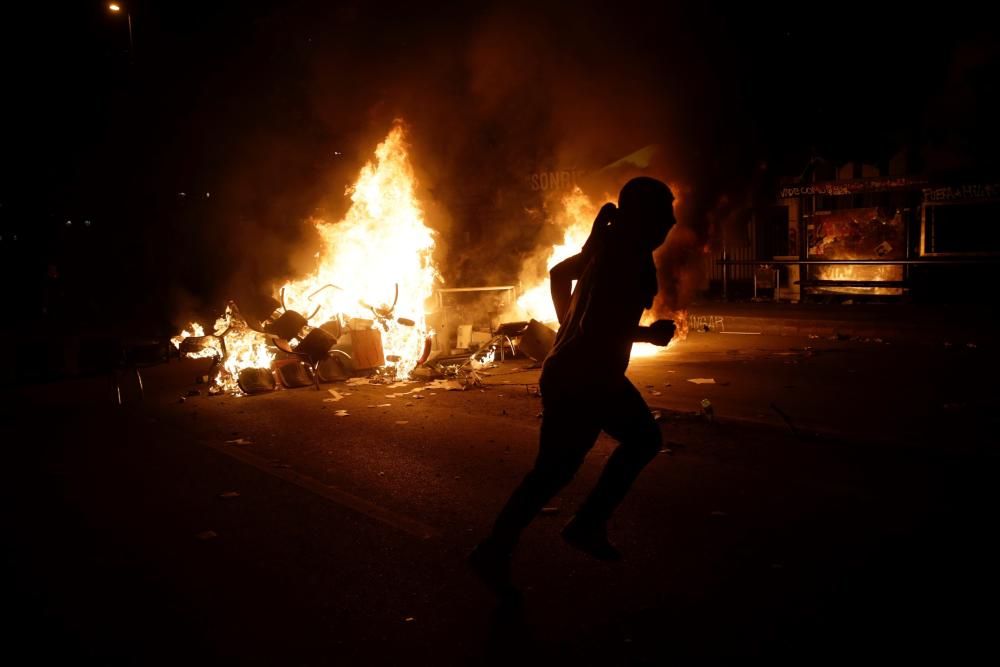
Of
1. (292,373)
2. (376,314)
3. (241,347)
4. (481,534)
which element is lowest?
(481,534)

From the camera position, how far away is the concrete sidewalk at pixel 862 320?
40.4 ft

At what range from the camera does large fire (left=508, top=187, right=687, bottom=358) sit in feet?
43.8

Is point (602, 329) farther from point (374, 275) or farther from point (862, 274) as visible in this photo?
point (862, 274)

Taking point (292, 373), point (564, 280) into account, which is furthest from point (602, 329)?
point (292, 373)

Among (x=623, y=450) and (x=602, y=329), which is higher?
(x=602, y=329)

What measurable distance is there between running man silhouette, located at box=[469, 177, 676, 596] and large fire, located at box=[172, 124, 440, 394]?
310 inches

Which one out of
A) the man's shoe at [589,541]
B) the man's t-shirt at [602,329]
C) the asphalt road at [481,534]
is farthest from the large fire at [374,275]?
the man's t-shirt at [602,329]

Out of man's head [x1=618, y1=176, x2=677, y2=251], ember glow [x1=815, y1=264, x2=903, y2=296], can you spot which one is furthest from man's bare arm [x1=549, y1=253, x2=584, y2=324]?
ember glow [x1=815, y1=264, x2=903, y2=296]

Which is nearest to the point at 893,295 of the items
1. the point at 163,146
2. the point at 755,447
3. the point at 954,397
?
the point at 954,397

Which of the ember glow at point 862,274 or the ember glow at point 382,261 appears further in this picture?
the ember glow at point 862,274

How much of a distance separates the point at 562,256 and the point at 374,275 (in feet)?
11.0

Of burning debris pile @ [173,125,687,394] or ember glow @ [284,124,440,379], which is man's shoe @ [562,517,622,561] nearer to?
burning debris pile @ [173,125,687,394]

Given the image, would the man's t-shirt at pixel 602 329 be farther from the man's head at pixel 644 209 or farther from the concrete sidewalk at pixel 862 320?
the concrete sidewalk at pixel 862 320

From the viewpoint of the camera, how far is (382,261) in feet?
42.7
